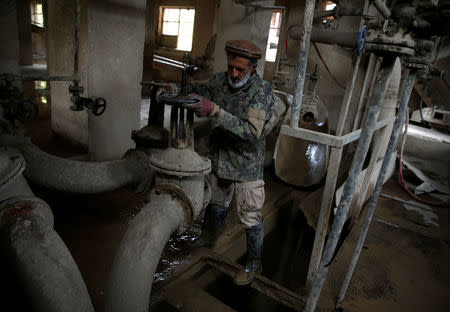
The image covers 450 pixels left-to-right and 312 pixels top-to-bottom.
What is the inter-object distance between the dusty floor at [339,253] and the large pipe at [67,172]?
1.90 feet

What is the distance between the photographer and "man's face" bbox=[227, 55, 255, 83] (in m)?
2.09

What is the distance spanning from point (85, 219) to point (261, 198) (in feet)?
5.63

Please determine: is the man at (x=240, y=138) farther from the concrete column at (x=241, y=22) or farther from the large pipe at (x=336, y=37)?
the concrete column at (x=241, y=22)

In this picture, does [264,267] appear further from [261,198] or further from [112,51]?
[112,51]

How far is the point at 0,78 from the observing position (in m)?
A: 1.91

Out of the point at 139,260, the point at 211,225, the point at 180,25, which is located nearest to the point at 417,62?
the point at 139,260

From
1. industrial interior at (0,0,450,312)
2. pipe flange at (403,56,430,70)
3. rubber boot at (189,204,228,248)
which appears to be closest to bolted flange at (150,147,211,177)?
industrial interior at (0,0,450,312)

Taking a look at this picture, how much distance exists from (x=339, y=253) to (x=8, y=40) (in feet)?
11.8

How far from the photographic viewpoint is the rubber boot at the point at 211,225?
267 cm

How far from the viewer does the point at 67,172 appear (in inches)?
87.0

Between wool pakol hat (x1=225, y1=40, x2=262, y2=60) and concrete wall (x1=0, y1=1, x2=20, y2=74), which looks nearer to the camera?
wool pakol hat (x1=225, y1=40, x2=262, y2=60)

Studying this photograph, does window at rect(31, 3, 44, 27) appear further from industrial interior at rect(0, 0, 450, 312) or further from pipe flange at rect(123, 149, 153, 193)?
pipe flange at rect(123, 149, 153, 193)

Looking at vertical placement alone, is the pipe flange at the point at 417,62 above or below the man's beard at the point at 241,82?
above

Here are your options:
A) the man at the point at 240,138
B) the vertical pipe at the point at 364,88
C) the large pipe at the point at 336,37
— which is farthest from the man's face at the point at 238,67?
the vertical pipe at the point at 364,88
